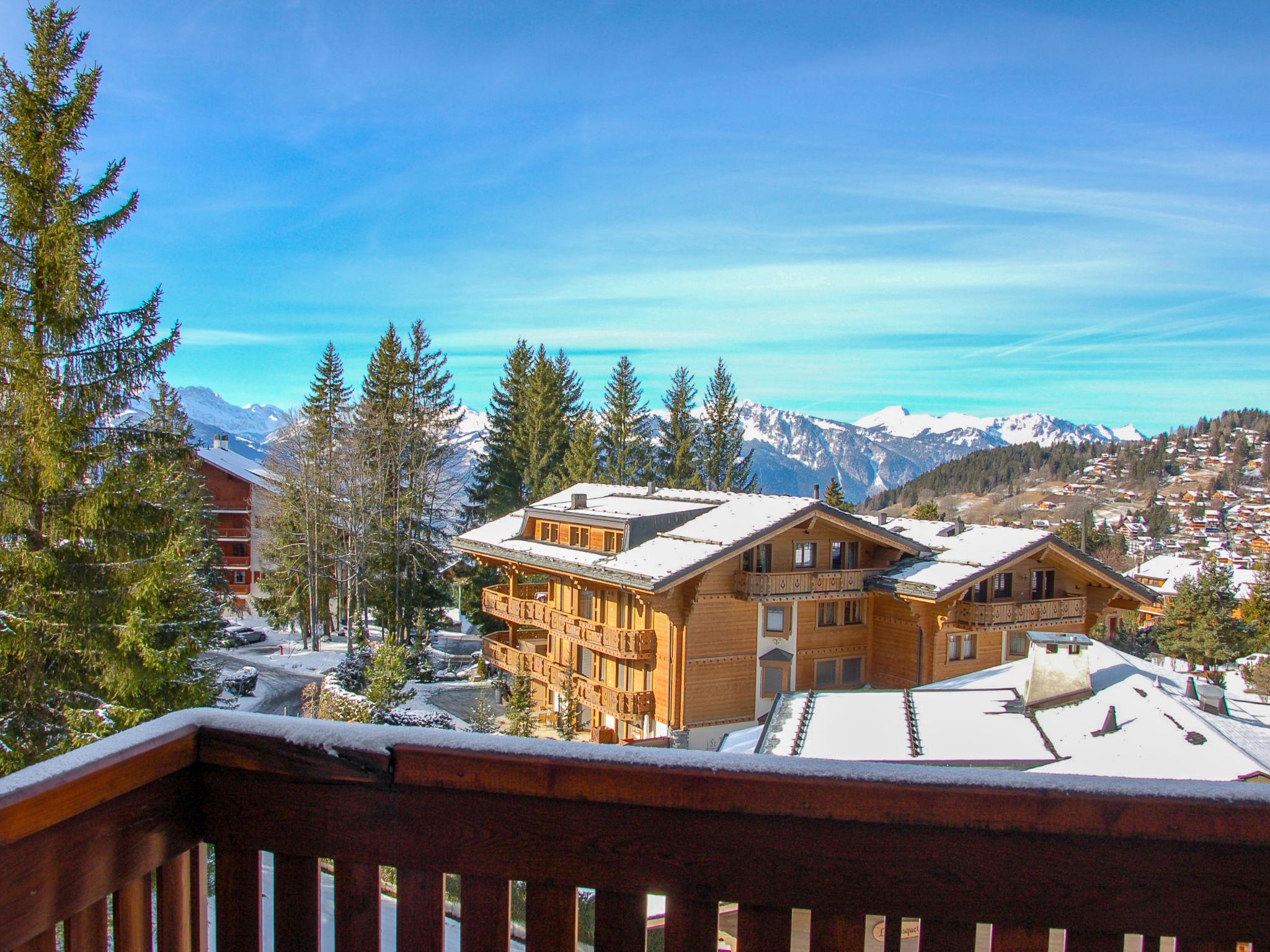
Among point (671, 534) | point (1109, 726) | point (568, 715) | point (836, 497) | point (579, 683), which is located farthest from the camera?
point (836, 497)

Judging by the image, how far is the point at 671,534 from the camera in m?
24.5

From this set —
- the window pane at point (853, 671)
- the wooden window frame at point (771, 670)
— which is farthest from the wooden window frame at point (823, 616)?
the wooden window frame at point (771, 670)

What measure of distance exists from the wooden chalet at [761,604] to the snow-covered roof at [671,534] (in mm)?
65

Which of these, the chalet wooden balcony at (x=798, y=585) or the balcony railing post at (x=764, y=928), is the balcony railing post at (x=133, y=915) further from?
the chalet wooden balcony at (x=798, y=585)

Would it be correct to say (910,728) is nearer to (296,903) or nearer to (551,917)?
(551,917)

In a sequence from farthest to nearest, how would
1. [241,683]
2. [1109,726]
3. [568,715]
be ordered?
[241,683], [568,715], [1109,726]

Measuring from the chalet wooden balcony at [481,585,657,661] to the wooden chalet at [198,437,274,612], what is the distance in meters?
22.5

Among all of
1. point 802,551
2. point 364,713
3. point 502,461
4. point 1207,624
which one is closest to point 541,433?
point 502,461

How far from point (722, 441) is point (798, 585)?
25738 millimetres

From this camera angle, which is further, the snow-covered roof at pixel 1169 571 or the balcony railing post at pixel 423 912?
the snow-covered roof at pixel 1169 571

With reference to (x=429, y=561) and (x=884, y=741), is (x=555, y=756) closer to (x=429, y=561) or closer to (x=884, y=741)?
(x=884, y=741)

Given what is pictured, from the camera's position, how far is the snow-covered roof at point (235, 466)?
152 feet

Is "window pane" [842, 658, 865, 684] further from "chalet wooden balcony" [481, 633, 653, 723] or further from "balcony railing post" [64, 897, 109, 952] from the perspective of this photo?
"balcony railing post" [64, 897, 109, 952]

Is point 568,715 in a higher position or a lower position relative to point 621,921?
lower
